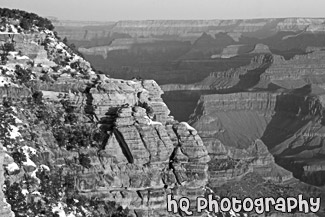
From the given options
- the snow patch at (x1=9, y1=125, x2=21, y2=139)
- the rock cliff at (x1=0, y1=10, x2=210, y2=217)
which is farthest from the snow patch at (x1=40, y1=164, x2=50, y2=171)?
the snow patch at (x1=9, y1=125, x2=21, y2=139)

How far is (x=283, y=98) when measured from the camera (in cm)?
17125

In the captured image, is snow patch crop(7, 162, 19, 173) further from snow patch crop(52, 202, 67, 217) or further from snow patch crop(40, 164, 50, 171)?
snow patch crop(52, 202, 67, 217)

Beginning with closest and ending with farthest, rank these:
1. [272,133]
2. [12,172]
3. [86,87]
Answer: [12,172], [86,87], [272,133]

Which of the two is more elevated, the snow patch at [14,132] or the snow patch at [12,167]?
the snow patch at [14,132]

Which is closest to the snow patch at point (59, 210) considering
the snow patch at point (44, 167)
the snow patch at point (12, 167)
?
the snow patch at point (44, 167)

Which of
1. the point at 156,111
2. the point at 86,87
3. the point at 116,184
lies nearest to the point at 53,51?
the point at 86,87

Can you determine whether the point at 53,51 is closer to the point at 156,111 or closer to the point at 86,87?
the point at 86,87

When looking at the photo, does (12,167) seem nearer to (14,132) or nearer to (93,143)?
(14,132)

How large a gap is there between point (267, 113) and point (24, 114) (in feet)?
470

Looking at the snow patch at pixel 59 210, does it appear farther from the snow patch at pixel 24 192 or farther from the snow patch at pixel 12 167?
the snow patch at pixel 12 167

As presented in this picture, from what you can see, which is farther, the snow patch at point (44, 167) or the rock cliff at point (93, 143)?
the rock cliff at point (93, 143)

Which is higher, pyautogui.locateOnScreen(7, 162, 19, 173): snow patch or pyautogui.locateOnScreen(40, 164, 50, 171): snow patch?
pyautogui.locateOnScreen(40, 164, 50, 171): snow patch

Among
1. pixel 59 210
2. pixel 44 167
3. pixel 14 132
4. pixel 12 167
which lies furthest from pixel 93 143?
pixel 12 167

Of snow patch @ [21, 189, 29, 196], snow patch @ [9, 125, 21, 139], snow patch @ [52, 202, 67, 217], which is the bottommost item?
snow patch @ [52, 202, 67, 217]
